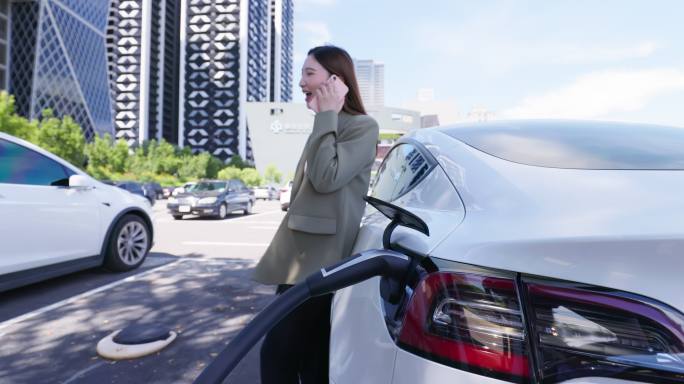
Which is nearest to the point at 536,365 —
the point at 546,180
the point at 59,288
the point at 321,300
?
the point at 546,180

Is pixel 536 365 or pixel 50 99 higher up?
pixel 50 99

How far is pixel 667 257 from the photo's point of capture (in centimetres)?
70

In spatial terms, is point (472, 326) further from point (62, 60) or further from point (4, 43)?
point (62, 60)

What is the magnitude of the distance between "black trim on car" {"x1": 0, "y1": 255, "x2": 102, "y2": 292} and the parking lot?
0.66 ft

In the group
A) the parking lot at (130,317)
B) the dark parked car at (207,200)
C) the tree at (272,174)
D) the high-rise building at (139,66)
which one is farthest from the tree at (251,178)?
the parking lot at (130,317)

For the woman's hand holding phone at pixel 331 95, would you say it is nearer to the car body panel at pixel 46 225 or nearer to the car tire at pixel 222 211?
the car body panel at pixel 46 225

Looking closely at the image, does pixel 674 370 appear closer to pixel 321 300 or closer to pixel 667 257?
pixel 667 257

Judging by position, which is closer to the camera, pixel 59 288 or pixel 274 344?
pixel 274 344

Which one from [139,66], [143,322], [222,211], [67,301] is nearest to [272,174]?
[139,66]

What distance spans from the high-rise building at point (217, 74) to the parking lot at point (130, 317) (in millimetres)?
102013

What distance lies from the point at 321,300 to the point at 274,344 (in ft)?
0.75

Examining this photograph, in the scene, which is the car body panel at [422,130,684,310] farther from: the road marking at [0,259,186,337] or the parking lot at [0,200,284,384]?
the road marking at [0,259,186,337]

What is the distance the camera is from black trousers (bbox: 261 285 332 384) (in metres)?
1.48

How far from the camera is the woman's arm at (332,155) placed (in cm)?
142
